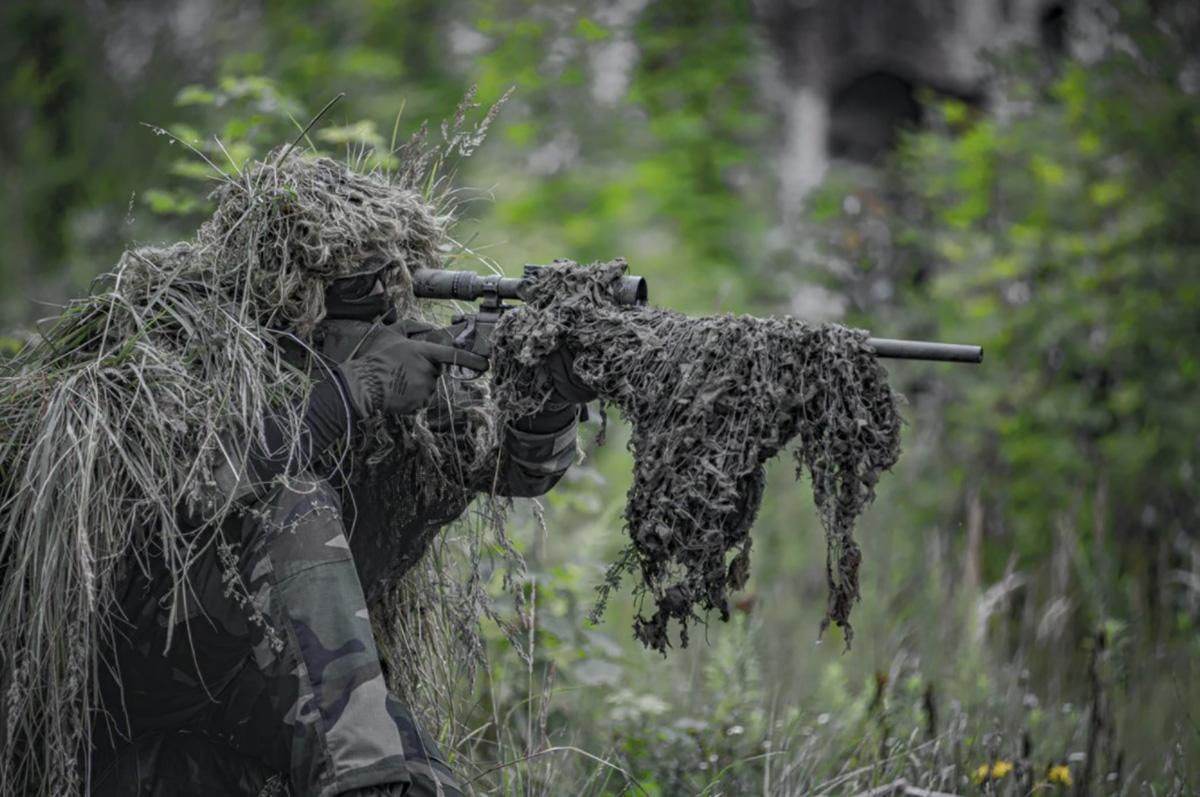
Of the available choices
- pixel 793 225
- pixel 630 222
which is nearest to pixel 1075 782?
pixel 793 225

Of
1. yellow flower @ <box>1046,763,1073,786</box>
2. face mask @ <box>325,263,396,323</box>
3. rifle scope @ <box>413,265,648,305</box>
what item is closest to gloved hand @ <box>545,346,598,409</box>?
rifle scope @ <box>413,265,648,305</box>

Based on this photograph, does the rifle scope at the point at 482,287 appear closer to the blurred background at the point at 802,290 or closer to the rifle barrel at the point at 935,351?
the rifle barrel at the point at 935,351

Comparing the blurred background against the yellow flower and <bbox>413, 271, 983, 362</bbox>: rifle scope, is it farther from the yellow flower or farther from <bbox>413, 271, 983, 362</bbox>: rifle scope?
<bbox>413, 271, 983, 362</bbox>: rifle scope

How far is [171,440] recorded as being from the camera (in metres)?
2.74

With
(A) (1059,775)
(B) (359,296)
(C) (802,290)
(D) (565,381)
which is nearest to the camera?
(D) (565,381)

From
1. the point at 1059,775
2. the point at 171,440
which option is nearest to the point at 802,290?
the point at 1059,775

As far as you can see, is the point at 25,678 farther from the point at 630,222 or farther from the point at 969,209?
the point at 630,222

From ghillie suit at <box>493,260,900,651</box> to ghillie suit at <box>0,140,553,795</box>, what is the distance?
20.9 inches

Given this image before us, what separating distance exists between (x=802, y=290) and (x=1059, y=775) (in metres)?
4.35

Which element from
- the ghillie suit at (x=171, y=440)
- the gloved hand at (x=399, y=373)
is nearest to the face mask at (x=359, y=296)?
the ghillie suit at (x=171, y=440)

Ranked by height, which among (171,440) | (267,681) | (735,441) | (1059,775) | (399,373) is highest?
(399,373)

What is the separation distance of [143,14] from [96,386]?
21.1 ft

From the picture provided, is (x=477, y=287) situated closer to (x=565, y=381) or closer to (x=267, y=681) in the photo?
(x=565, y=381)

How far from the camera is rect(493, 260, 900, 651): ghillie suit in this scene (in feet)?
8.23
